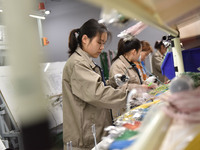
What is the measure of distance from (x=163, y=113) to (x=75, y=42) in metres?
1.51

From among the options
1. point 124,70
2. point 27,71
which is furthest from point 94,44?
point 27,71

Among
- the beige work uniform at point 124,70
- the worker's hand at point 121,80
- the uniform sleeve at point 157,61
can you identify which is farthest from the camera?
the uniform sleeve at point 157,61

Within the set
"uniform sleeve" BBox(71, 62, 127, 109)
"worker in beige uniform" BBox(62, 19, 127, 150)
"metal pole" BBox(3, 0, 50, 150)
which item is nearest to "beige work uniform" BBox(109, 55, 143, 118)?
"worker in beige uniform" BBox(62, 19, 127, 150)

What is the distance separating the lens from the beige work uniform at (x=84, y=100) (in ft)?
5.39

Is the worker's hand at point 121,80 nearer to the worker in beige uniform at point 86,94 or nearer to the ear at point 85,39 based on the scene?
the worker in beige uniform at point 86,94

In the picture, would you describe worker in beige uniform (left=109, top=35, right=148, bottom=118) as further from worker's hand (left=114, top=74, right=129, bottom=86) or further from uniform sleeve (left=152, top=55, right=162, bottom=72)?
uniform sleeve (left=152, top=55, right=162, bottom=72)

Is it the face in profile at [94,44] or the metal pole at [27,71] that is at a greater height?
the face in profile at [94,44]

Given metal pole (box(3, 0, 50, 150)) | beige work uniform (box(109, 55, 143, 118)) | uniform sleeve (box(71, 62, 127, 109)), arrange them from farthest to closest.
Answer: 1. beige work uniform (box(109, 55, 143, 118))
2. uniform sleeve (box(71, 62, 127, 109))
3. metal pole (box(3, 0, 50, 150))

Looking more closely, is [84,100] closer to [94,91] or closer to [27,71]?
[94,91]

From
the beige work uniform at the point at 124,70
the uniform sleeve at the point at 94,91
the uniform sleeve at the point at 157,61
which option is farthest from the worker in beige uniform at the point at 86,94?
the uniform sleeve at the point at 157,61

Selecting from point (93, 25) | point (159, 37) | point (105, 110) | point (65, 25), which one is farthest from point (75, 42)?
point (159, 37)

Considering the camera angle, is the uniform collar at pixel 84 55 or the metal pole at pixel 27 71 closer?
the metal pole at pixel 27 71

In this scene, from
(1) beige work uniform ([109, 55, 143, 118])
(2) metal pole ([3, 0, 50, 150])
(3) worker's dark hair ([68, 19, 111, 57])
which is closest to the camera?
(2) metal pole ([3, 0, 50, 150])

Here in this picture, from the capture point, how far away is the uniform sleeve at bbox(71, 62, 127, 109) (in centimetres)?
163
